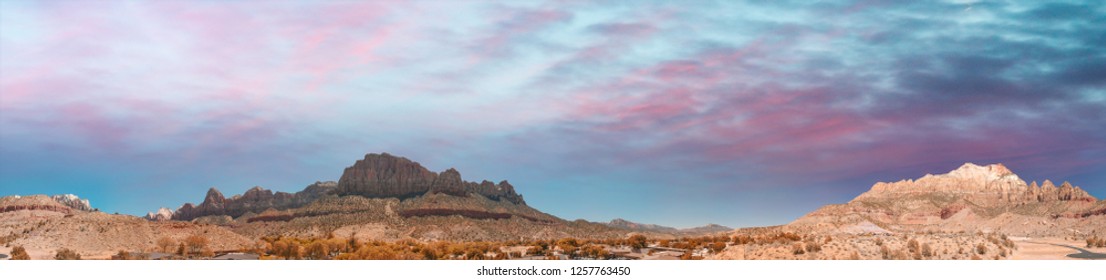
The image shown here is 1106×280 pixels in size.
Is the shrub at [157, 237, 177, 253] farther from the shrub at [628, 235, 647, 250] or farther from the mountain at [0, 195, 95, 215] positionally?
the mountain at [0, 195, 95, 215]

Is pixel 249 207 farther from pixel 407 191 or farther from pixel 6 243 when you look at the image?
pixel 6 243

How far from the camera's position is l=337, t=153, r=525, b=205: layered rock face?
17038cm

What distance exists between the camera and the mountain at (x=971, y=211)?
134 metres

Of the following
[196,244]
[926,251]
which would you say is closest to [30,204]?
[196,244]

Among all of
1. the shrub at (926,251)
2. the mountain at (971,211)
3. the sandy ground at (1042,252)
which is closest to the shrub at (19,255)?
the shrub at (926,251)

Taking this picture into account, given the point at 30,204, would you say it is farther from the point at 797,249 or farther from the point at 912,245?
the point at 912,245

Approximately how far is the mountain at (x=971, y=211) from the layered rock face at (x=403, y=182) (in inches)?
2826

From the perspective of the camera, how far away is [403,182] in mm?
176250

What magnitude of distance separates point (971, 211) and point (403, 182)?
12722cm

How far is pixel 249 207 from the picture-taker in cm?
18838

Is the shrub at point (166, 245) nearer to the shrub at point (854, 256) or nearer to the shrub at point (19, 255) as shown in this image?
the shrub at point (19, 255)

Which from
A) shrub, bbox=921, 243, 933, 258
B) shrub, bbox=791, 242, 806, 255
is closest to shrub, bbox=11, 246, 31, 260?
shrub, bbox=791, 242, 806, 255

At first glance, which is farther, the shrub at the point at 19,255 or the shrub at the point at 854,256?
the shrub at the point at 19,255
